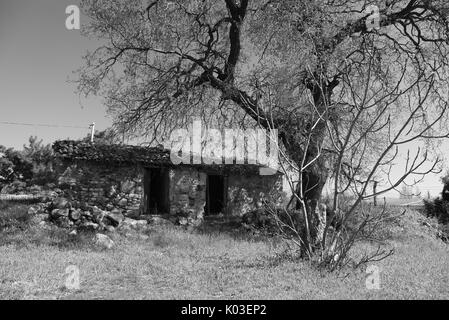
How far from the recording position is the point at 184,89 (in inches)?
507

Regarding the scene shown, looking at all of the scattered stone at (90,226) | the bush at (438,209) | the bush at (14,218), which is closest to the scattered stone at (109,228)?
the scattered stone at (90,226)

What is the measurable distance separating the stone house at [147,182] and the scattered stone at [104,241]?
357cm

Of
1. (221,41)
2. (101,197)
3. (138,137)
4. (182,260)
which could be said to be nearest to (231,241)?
(182,260)

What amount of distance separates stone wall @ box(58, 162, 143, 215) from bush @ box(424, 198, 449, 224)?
15.8m

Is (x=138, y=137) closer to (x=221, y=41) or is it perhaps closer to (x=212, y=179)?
(x=221, y=41)

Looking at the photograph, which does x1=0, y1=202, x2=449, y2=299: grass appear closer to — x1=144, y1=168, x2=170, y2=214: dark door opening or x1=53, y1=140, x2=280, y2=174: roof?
x1=53, y1=140, x2=280, y2=174: roof

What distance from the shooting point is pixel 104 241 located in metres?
10.4

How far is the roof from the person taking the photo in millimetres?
14391

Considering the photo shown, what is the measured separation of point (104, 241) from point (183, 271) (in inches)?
146

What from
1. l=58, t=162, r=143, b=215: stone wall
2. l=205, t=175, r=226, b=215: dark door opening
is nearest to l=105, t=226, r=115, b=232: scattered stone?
l=58, t=162, r=143, b=215: stone wall

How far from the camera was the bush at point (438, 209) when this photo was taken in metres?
20.2

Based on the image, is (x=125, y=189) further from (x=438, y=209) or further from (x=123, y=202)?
(x=438, y=209)

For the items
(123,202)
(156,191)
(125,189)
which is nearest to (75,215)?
(123,202)

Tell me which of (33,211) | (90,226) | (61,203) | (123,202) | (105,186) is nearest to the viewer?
(90,226)
